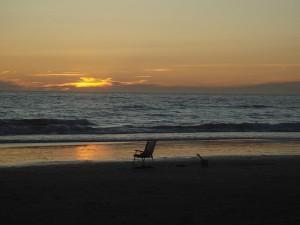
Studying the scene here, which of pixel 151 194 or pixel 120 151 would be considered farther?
pixel 120 151

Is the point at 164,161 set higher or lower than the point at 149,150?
lower

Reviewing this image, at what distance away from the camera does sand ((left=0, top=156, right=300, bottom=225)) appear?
6426 millimetres

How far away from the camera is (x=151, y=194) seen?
8.08 metres

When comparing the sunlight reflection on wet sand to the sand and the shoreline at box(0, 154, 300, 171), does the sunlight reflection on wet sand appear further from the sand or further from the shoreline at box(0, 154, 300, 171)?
the sand

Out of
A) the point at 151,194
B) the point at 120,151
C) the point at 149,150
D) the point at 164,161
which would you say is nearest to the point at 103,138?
the point at 120,151

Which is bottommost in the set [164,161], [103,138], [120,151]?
[103,138]

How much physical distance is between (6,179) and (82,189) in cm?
201

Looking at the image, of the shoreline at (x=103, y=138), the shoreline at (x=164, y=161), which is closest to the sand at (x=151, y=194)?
the shoreline at (x=164, y=161)

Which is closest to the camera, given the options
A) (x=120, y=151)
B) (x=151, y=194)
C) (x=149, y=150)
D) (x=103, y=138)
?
(x=151, y=194)

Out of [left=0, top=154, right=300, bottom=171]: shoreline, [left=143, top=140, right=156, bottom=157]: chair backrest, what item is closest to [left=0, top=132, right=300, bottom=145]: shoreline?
[left=0, top=154, right=300, bottom=171]: shoreline

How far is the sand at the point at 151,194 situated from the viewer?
643 centimetres

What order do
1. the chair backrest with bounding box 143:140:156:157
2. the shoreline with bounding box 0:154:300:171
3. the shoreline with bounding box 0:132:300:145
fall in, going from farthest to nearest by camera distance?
the shoreline with bounding box 0:132:300:145 → the chair backrest with bounding box 143:140:156:157 → the shoreline with bounding box 0:154:300:171

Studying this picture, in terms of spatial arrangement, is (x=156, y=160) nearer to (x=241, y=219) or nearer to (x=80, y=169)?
(x=80, y=169)

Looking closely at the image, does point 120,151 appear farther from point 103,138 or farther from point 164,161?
point 103,138
